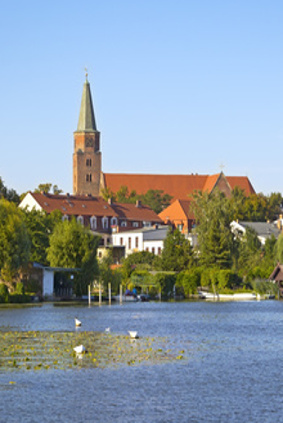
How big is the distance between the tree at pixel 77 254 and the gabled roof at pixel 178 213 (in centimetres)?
8383

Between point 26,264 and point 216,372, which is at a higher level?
point 26,264

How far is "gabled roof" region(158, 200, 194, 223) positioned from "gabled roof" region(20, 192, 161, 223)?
4.47 meters

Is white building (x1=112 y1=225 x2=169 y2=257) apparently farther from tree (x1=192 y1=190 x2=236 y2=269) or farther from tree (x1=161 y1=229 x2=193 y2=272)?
tree (x1=192 y1=190 x2=236 y2=269)

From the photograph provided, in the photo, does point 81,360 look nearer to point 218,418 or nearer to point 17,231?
point 218,418

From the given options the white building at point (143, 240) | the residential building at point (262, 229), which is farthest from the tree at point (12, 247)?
the residential building at point (262, 229)

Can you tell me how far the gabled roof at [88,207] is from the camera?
163m

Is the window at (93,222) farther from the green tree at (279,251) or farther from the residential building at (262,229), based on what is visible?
the green tree at (279,251)

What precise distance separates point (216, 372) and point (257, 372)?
1526 millimetres

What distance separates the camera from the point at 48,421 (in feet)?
73.8

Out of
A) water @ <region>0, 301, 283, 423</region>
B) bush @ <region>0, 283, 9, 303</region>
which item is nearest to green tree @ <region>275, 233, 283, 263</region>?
bush @ <region>0, 283, 9, 303</region>

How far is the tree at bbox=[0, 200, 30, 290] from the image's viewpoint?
82.4 m

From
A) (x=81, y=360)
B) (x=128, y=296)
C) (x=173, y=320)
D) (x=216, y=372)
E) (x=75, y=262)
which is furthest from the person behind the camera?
(x=128, y=296)

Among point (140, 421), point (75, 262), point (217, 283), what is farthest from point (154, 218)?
point (140, 421)

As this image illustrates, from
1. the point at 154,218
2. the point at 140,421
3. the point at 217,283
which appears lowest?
the point at 140,421
